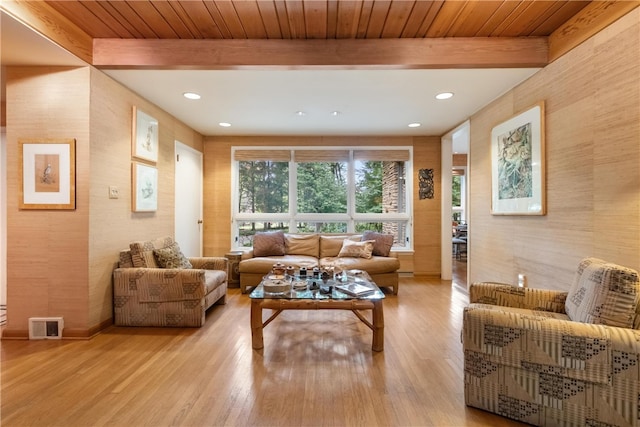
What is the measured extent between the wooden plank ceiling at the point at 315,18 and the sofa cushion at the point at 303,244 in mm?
2978

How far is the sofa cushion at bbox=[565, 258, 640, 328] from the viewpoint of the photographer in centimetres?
150

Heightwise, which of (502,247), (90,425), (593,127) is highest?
(593,127)

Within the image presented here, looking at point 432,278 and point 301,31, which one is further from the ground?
point 301,31

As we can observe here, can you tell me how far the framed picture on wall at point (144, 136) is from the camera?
10.4 feet

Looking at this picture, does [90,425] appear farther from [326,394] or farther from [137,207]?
[137,207]

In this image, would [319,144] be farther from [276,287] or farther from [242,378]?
[242,378]

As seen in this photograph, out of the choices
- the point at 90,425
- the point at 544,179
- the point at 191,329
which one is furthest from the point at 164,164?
the point at 544,179

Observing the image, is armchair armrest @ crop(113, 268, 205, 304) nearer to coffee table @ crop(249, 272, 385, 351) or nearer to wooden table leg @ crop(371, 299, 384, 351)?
coffee table @ crop(249, 272, 385, 351)

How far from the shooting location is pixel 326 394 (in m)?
1.80

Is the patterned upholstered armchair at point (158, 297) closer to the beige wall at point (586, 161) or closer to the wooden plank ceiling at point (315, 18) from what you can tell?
the wooden plank ceiling at point (315, 18)

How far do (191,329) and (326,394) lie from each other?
164 cm

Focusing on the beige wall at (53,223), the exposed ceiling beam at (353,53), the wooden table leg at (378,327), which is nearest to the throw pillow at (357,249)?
the wooden table leg at (378,327)

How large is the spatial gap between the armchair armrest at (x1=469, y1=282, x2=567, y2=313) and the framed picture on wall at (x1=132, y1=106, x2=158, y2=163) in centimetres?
361

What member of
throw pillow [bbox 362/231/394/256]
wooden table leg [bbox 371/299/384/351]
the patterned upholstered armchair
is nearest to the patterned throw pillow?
the patterned upholstered armchair
